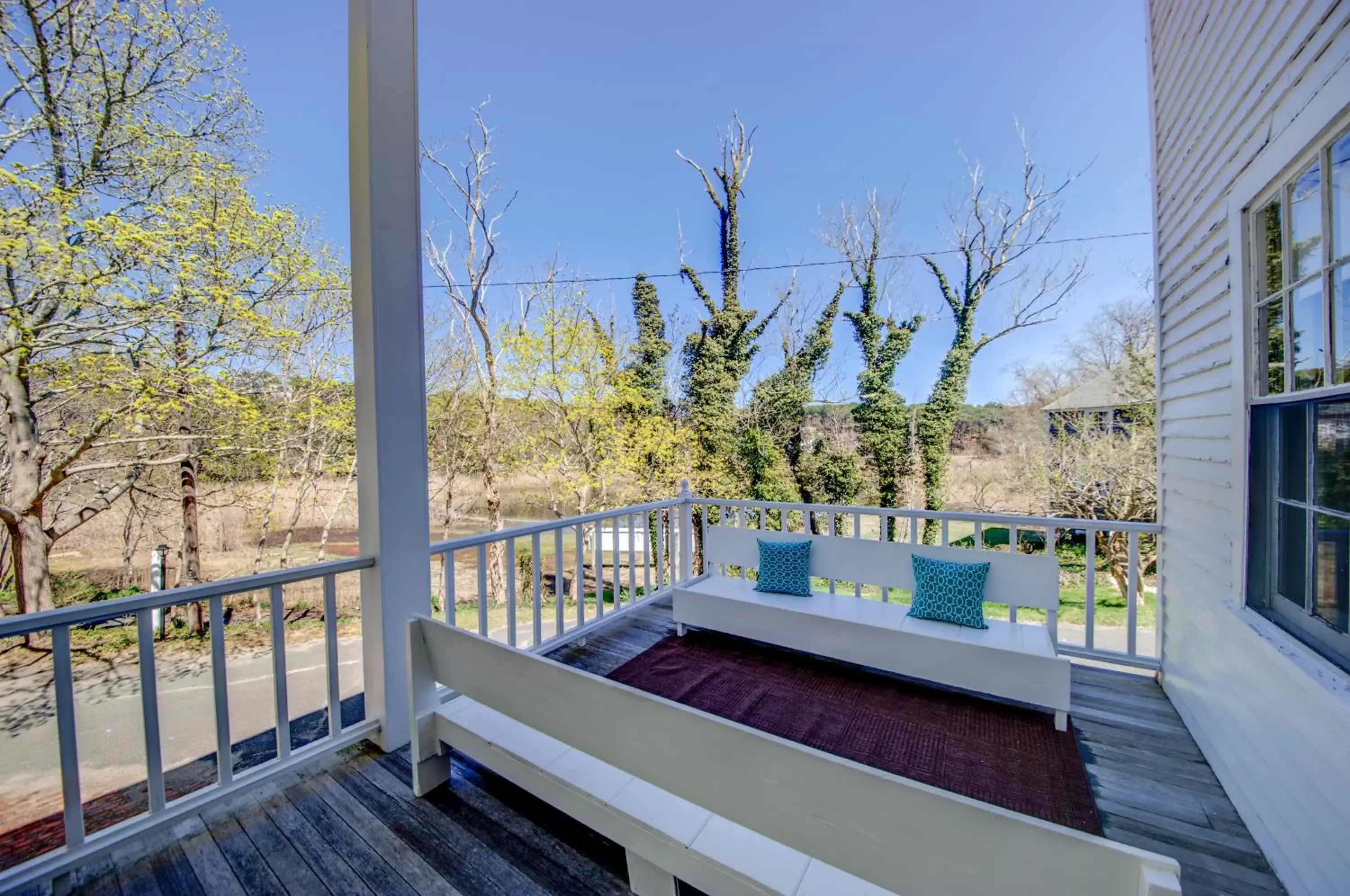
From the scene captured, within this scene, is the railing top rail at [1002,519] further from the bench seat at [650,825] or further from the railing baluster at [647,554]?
the bench seat at [650,825]

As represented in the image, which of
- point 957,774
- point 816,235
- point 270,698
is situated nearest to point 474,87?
point 816,235

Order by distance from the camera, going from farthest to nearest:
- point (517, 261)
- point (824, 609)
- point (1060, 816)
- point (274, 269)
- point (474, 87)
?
point (517, 261) < point (474, 87) < point (274, 269) < point (824, 609) < point (1060, 816)

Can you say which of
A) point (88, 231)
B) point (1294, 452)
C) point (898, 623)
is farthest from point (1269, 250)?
point (88, 231)

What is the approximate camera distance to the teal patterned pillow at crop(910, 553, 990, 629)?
270cm

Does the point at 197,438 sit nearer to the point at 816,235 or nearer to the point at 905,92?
the point at 816,235

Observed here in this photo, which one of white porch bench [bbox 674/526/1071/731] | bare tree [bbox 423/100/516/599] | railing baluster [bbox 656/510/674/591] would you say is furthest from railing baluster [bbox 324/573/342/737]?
bare tree [bbox 423/100/516/599]

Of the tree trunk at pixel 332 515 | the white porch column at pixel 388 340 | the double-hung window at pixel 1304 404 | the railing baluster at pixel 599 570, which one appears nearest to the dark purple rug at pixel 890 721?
the railing baluster at pixel 599 570

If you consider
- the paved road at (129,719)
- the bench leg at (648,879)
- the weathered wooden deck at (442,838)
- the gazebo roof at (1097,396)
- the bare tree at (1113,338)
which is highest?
the bare tree at (1113,338)

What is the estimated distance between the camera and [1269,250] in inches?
68.4

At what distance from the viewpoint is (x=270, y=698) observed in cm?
486

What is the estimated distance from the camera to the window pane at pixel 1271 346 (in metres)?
1.68

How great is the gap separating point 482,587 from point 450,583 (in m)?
0.24

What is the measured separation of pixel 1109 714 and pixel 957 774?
106 cm

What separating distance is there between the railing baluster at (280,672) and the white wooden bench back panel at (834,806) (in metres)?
1.24
